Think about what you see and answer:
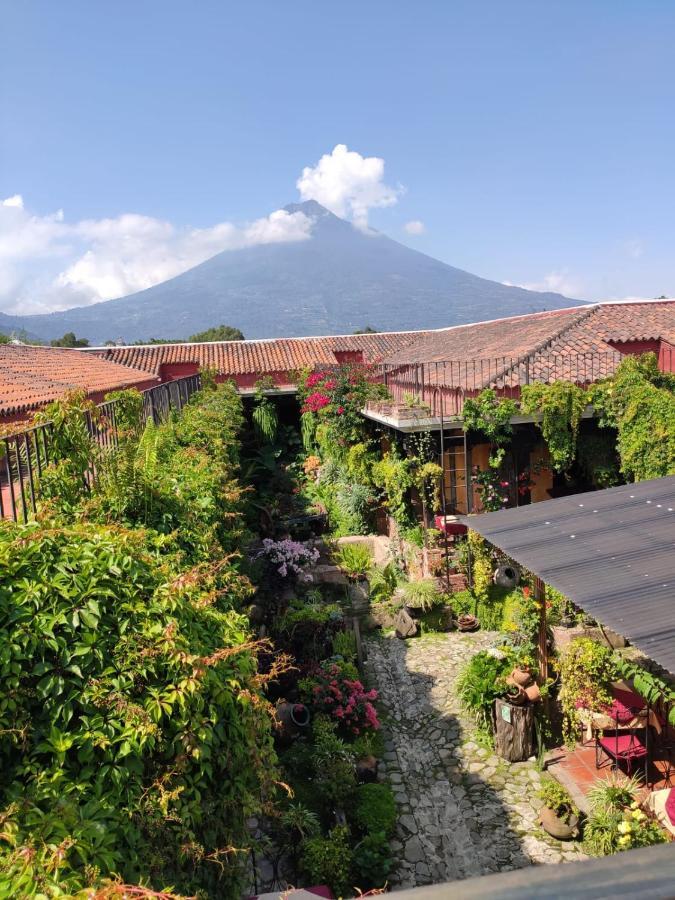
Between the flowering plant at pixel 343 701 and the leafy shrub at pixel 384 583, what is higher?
the flowering plant at pixel 343 701

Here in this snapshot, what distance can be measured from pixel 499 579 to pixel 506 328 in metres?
12.8

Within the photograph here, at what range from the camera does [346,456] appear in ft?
54.4

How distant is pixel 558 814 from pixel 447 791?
130 centimetres

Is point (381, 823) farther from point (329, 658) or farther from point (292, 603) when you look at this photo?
point (292, 603)

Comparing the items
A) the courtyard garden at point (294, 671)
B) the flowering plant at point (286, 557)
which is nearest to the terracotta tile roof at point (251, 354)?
the courtyard garden at point (294, 671)

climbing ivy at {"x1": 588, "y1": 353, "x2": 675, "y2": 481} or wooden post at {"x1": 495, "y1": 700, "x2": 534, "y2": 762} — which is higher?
climbing ivy at {"x1": 588, "y1": 353, "x2": 675, "y2": 481}

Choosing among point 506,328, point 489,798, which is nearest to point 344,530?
point 489,798

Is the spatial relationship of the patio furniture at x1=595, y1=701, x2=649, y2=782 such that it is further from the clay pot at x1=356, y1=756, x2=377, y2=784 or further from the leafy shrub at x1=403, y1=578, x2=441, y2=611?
the leafy shrub at x1=403, y1=578, x2=441, y2=611

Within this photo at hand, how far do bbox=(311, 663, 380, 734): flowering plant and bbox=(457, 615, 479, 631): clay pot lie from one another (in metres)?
3.58

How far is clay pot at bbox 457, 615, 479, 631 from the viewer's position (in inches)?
444

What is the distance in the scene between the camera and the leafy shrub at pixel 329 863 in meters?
5.46

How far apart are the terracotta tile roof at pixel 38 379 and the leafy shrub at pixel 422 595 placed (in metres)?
6.81

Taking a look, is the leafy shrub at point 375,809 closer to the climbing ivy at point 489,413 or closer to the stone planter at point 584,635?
the stone planter at point 584,635

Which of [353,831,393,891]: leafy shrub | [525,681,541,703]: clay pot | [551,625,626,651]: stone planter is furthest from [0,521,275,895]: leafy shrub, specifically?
[551,625,626,651]: stone planter
